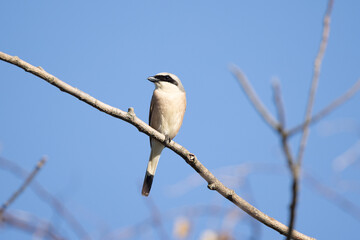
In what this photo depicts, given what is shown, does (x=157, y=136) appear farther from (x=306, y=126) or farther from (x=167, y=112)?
(x=306, y=126)

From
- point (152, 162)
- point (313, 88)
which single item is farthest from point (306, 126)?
point (152, 162)

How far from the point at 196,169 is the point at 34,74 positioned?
5.38 ft

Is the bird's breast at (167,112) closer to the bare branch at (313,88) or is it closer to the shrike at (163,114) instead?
the shrike at (163,114)

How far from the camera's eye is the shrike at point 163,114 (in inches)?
217

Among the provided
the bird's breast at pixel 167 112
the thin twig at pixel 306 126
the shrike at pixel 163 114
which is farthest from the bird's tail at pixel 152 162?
the thin twig at pixel 306 126

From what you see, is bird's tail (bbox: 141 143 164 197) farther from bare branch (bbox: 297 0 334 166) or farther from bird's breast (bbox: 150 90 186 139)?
bare branch (bbox: 297 0 334 166)

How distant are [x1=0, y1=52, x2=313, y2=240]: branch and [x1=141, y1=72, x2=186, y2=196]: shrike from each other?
191cm

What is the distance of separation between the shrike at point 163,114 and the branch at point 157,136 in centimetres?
191

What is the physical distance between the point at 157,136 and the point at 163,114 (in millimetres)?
2059

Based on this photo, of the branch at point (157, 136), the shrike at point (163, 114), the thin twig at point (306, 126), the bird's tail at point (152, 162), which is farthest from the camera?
the bird's tail at point (152, 162)

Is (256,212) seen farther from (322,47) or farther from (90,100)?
(322,47)

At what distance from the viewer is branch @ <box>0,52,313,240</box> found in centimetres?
269

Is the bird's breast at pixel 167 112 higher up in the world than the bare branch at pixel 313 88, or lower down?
higher up

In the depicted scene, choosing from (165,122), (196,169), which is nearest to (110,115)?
(196,169)
